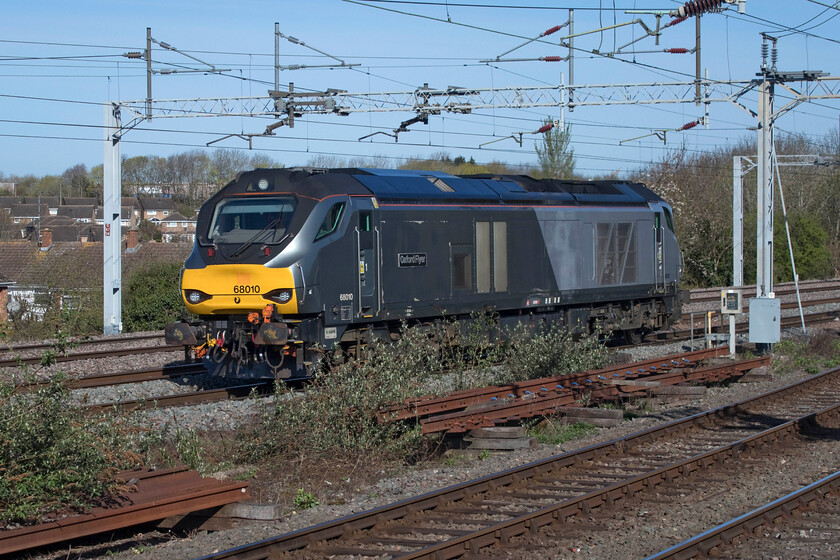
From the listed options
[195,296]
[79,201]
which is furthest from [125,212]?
[195,296]

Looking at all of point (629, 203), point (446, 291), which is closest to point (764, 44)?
point (629, 203)

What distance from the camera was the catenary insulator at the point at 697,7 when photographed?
1661 cm

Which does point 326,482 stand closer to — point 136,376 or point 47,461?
point 47,461

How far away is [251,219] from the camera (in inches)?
535

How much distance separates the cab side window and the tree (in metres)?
35.5

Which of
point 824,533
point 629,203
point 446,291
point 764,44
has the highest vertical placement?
point 764,44

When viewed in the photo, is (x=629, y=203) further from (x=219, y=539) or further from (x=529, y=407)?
(x=219, y=539)

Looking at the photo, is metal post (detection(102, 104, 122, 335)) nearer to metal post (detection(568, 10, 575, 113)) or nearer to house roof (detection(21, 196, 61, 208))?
metal post (detection(568, 10, 575, 113))

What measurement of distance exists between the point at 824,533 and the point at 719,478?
1.81 meters

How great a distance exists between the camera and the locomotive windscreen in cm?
1324

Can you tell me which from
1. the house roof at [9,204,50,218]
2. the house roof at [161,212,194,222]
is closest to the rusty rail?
the house roof at [161,212,194,222]

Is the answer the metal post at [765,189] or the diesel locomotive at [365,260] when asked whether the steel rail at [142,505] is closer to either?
the diesel locomotive at [365,260]

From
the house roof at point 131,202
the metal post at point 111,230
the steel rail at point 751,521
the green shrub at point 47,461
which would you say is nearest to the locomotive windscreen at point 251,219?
the green shrub at point 47,461

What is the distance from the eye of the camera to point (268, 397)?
13.4 meters
